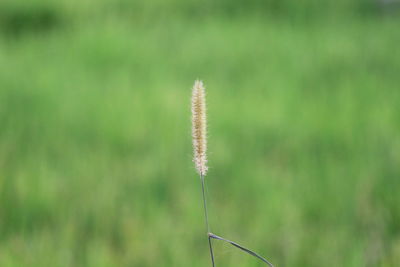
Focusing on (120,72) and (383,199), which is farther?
(120,72)

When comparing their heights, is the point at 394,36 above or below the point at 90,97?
above

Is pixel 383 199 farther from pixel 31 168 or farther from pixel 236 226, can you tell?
pixel 31 168

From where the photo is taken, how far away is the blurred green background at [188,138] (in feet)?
5.37

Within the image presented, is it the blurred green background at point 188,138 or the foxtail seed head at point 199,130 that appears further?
the blurred green background at point 188,138

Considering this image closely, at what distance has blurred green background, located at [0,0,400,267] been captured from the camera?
1.64m

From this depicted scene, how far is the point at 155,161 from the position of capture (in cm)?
210

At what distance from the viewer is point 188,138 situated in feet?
7.71

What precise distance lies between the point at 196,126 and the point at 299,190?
4.48ft

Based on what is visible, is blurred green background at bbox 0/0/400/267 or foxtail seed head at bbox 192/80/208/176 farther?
blurred green background at bbox 0/0/400/267

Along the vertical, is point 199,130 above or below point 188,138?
below

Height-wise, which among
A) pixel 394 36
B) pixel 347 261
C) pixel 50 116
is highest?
pixel 394 36

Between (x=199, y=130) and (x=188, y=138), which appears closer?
(x=199, y=130)

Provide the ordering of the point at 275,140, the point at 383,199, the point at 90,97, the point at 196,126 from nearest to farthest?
the point at 196,126 → the point at 383,199 → the point at 275,140 → the point at 90,97

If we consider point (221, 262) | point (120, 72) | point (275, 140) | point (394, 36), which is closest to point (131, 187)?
point (221, 262)
